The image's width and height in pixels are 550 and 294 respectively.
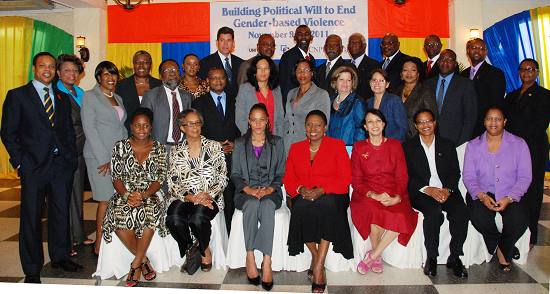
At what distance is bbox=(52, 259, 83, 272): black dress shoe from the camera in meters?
3.78

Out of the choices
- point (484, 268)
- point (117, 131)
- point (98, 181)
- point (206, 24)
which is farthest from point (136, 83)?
point (206, 24)

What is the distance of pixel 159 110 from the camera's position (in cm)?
419

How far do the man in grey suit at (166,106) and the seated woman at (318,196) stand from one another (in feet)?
3.72

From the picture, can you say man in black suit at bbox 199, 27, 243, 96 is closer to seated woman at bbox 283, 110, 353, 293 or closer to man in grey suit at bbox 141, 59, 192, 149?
man in grey suit at bbox 141, 59, 192, 149

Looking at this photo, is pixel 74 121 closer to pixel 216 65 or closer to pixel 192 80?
pixel 192 80

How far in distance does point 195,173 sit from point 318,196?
996mm

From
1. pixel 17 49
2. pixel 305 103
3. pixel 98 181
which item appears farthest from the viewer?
pixel 17 49

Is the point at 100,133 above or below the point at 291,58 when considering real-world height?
below

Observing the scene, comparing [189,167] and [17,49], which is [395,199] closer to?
[189,167]

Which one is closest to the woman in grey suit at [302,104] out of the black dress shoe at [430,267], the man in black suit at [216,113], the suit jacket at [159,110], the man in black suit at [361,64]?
the man in black suit at [216,113]

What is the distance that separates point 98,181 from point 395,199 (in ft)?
8.11

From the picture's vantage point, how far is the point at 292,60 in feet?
17.0

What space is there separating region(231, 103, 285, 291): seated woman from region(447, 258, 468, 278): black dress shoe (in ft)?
4.70

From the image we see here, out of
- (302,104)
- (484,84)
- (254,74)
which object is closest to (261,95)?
(254,74)
